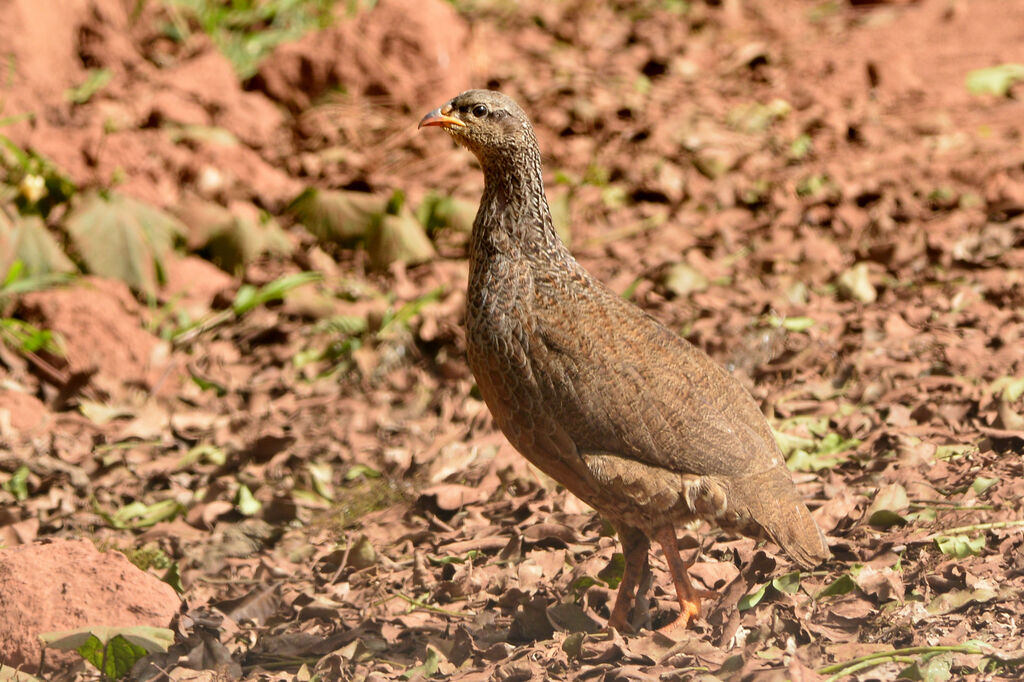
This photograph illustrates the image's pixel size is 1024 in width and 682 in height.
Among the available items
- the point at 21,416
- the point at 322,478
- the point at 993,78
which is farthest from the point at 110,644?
the point at 993,78

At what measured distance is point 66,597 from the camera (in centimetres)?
427

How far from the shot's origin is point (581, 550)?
193 inches

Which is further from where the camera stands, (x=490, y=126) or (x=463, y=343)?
(x=463, y=343)

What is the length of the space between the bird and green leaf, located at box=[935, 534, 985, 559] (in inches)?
19.0

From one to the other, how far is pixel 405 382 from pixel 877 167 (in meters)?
3.64

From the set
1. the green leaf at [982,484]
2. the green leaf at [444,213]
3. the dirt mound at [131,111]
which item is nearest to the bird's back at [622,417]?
the green leaf at [982,484]

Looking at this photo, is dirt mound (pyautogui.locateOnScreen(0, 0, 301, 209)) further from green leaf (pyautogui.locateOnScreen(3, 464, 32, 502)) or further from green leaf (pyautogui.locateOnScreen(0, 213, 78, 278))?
green leaf (pyautogui.locateOnScreen(3, 464, 32, 502))

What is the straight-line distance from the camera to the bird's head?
4.51 meters

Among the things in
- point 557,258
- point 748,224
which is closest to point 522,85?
point 748,224

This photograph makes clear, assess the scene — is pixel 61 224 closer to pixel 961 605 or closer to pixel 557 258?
pixel 557 258

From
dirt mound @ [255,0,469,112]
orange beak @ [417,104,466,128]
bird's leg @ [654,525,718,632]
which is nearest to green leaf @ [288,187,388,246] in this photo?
dirt mound @ [255,0,469,112]

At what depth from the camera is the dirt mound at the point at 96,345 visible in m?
6.55

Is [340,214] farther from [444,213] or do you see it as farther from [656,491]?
[656,491]

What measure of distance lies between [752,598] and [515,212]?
5.55 feet
